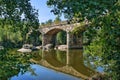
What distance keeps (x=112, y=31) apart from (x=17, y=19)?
9.21 feet

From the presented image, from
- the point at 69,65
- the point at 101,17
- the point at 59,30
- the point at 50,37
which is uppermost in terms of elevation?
the point at 59,30

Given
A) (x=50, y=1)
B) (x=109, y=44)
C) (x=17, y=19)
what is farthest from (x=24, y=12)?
(x=109, y=44)

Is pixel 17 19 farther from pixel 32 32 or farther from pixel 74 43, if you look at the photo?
pixel 74 43

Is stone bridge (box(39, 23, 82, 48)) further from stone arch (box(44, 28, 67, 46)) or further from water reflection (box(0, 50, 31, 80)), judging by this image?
water reflection (box(0, 50, 31, 80))

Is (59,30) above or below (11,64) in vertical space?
above

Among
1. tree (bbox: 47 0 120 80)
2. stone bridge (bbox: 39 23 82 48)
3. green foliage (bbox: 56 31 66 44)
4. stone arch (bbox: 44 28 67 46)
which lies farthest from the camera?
green foliage (bbox: 56 31 66 44)

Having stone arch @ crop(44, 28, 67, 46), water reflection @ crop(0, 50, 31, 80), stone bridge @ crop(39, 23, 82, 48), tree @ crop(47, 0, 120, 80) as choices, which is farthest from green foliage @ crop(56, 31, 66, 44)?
water reflection @ crop(0, 50, 31, 80)

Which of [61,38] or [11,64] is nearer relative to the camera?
[11,64]

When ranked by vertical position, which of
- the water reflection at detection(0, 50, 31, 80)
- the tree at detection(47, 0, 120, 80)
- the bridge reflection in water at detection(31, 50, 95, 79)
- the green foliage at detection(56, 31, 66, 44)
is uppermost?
the green foliage at detection(56, 31, 66, 44)

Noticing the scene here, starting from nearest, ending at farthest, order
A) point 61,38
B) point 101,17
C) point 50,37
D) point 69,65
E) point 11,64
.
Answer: point 11,64 < point 101,17 < point 69,65 < point 50,37 < point 61,38

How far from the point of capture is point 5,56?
24.4ft

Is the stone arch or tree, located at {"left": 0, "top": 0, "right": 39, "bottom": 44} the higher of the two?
the stone arch

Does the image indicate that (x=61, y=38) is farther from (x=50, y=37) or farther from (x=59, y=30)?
(x=59, y=30)

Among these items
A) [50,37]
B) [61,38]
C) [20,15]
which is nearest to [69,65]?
[20,15]
